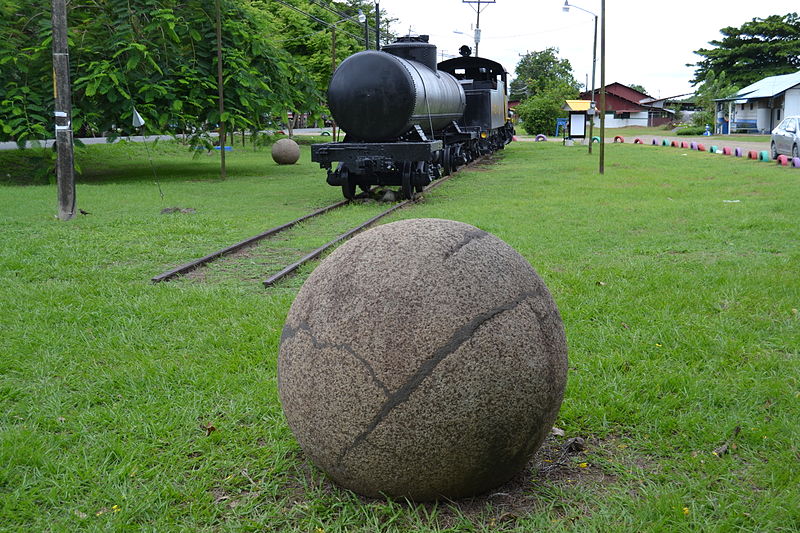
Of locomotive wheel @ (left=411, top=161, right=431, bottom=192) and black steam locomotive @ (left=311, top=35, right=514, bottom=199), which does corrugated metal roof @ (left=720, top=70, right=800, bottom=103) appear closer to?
black steam locomotive @ (left=311, top=35, right=514, bottom=199)

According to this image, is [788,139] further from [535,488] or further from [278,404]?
[535,488]

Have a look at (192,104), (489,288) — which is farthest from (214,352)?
A: (192,104)

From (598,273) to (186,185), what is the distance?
14.3m

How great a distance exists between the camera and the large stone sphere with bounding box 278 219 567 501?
3.07 meters

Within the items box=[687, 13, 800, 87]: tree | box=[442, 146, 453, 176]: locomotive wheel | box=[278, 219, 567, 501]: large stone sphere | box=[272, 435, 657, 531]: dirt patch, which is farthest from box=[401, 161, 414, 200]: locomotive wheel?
box=[687, 13, 800, 87]: tree

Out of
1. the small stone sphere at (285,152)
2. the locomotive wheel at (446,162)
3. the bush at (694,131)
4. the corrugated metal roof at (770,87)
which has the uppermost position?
the corrugated metal roof at (770,87)

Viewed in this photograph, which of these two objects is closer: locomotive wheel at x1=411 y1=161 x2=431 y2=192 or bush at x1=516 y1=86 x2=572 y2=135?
locomotive wheel at x1=411 y1=161 x2=431 y2=192

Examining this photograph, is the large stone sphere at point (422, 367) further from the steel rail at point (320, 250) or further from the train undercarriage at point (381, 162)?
the train undercarriage at point (381, 162)

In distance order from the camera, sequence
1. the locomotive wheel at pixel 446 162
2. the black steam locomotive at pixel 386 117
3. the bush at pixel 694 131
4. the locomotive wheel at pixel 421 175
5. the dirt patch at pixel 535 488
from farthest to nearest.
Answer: the bush at pixel 694 131 → the locomotive wheel at pixel 446 162 → the locomotive wheel at pixel 421 175 → the black steam locomotive at pixel 386 117 → the dirt patch at pixel 535 488

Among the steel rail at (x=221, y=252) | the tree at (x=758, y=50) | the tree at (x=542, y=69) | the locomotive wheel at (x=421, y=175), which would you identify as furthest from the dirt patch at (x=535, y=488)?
the tree at (x=542, y=69)

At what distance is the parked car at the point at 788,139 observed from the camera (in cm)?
2404

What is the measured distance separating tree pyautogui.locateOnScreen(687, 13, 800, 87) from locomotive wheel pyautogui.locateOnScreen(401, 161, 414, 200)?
2383 inches

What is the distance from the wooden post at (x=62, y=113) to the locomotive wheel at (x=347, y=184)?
5083 millimetres

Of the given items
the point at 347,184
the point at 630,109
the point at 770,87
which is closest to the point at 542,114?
the point at 770,87
